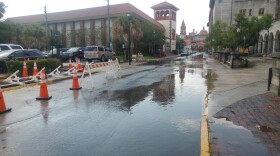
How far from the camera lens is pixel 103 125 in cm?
623

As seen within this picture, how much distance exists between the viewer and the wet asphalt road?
4836mm

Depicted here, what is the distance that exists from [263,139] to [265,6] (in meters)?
65.2

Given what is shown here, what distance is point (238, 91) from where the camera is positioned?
10484mm

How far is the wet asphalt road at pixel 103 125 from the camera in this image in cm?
484

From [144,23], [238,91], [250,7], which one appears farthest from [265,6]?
[238,91]

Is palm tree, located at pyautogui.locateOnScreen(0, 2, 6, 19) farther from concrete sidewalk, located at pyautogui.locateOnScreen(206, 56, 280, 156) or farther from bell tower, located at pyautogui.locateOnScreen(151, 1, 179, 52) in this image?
bell tower, located at pyautogui.locateOnScreen(151, 1, 179, 52)

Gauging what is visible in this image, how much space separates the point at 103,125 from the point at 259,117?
12.5 feet

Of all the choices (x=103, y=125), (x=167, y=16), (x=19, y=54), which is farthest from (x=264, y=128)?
(x=167, y=16)

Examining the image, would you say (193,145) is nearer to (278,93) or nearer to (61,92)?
(278,93)

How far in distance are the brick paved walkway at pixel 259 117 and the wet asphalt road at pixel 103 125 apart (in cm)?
81

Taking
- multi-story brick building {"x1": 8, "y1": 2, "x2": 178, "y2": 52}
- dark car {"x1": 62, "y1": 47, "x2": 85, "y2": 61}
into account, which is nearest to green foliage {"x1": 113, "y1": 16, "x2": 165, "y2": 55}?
multi-story brick building {"x1": 8, "y1": 2, "x2": 178, "y2": 52}

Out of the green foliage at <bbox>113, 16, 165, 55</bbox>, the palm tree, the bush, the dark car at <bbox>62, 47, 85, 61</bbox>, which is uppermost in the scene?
the palm tree

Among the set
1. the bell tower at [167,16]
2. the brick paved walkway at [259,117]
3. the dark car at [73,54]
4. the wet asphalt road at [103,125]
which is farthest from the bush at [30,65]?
the bell tower at [167,16]

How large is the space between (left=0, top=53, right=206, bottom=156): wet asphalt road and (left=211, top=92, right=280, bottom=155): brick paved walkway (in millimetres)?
808
